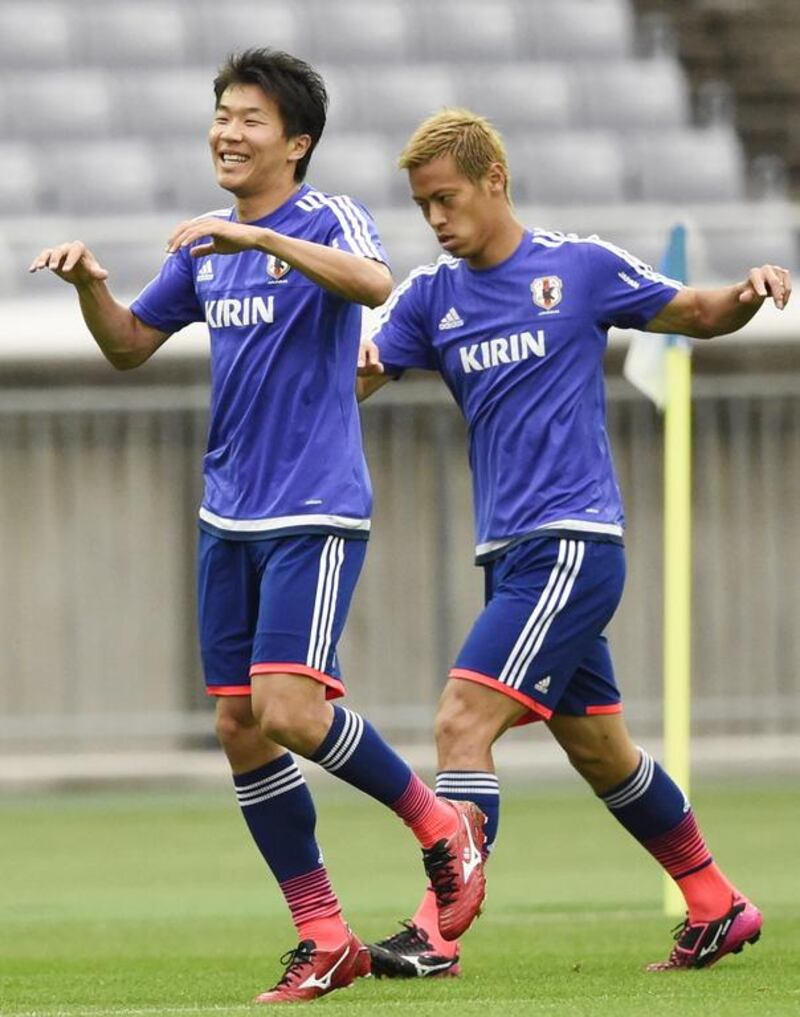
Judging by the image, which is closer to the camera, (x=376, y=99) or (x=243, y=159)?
(x=243, y=159)

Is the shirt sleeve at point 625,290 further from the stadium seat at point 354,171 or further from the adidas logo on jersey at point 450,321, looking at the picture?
the stadium seat at point 354,171

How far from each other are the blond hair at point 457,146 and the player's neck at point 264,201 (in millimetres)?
322

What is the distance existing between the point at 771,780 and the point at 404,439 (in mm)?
2726

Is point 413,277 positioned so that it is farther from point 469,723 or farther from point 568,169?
point 568,169

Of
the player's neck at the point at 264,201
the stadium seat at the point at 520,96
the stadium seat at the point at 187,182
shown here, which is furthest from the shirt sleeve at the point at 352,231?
the stadium seat at the point at 520,96

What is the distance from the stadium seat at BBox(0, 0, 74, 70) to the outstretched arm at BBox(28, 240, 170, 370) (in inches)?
397

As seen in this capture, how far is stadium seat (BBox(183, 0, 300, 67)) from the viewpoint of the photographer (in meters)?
16.4

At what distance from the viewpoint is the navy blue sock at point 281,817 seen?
600 cm

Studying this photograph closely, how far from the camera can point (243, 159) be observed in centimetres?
592

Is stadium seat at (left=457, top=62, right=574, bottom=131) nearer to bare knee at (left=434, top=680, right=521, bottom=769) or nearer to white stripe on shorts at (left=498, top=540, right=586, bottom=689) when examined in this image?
white stripe on shorts at (left=498, top=540, right=586, bottom=689)

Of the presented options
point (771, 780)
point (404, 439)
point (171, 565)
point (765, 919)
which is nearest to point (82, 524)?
point (171, 565)

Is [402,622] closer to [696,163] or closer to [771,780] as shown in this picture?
[771,780]

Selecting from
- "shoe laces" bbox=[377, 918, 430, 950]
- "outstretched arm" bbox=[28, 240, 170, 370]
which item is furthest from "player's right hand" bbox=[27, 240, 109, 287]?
"shoe laces" bbox=[377, 918, 430, 950]

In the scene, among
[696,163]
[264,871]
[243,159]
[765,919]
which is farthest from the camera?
[696,163]
